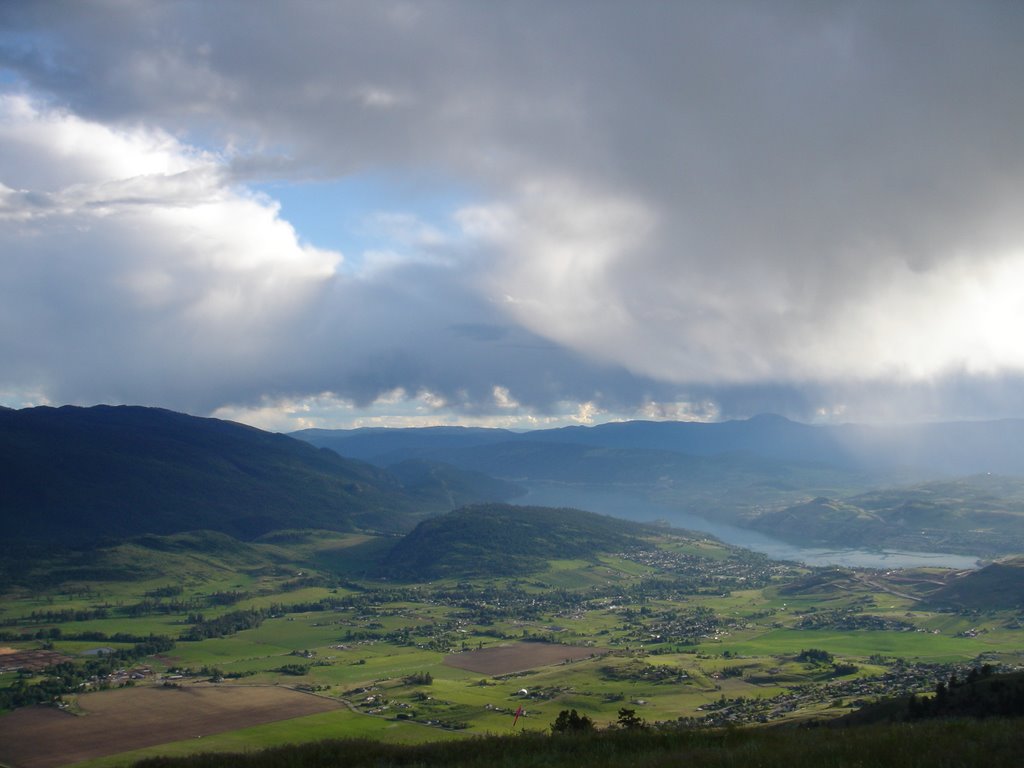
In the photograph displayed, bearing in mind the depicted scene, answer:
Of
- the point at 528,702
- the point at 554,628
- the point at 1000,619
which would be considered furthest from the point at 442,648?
the point at 1000,619

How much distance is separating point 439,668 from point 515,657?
15.4m

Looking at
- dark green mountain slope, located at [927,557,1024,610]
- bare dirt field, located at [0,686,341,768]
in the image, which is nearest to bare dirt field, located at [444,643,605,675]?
bare dirt field, located at [0,686,341,768]

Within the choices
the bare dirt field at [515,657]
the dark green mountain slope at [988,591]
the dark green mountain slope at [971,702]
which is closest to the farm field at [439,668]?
the bare dirt field at [515,657]

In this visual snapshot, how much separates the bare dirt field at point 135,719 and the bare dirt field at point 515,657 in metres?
31.8

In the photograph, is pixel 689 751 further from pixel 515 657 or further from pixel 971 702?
pixel 515 657

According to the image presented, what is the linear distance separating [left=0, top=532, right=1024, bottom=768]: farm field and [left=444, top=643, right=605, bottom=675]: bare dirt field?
25.7 inches

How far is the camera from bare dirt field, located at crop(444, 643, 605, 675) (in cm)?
13388

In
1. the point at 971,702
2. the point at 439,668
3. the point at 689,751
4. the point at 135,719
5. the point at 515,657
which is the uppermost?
the point at 689,751

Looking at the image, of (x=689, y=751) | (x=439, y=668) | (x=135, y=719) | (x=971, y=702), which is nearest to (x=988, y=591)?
(x=439, y=668)

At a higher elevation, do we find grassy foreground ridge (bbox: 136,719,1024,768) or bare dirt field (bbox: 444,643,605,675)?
grassy foreground ridge (bbox: 136,719,1024,768)

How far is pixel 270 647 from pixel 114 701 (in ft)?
168

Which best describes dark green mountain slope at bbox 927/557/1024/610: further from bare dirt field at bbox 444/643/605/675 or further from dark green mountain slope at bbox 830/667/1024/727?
dark green mountain slope at bbox 830/667/1024/727

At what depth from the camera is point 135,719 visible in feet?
323

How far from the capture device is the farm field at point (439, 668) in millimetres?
91125
